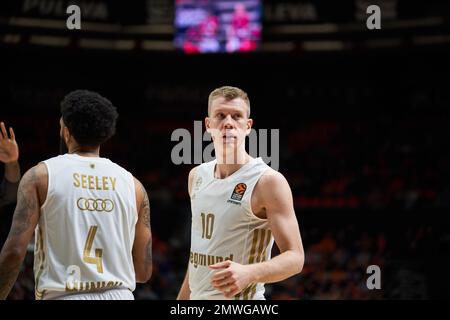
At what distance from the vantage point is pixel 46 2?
14148mm

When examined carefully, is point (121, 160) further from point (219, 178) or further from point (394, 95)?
point (219, 178)

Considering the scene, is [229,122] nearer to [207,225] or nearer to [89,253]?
[207,225]

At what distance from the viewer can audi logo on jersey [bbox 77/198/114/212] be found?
3055mm

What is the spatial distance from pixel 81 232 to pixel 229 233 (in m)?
0.93

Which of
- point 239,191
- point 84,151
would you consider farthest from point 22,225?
point 239,191

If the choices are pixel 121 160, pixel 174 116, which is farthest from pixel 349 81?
pixel 121 160

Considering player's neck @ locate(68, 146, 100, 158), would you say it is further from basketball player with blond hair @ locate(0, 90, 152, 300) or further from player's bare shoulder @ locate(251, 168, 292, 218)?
player's bare shoulder @ locate(251, 168, 292, 218)

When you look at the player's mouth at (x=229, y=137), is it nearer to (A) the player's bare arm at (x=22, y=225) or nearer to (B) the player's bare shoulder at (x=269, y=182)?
(B) the player's bare shoulder at (x=269, y=182)

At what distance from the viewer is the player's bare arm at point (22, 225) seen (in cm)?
294

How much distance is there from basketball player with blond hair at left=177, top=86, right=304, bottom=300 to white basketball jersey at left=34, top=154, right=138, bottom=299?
520 mm

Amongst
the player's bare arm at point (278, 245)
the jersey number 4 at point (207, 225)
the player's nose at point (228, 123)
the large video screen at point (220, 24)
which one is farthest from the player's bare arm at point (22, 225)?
the large video screen at point (220, 24)

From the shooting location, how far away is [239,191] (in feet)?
12.1

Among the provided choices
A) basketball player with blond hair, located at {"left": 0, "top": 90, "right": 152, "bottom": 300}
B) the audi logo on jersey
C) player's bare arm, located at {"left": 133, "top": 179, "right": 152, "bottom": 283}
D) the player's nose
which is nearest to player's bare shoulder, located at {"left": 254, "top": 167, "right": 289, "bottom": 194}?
the player's nose
